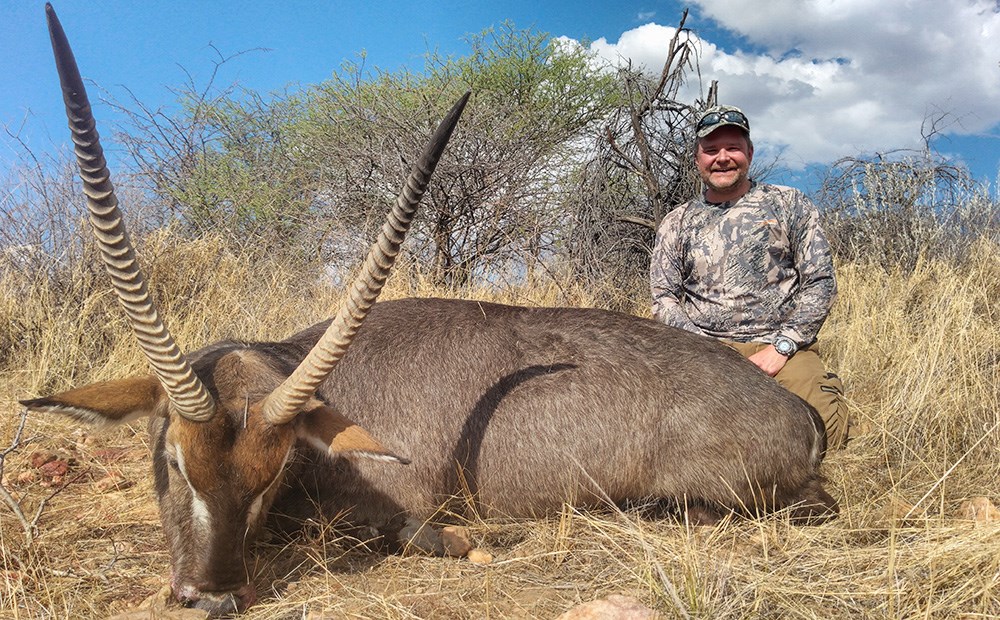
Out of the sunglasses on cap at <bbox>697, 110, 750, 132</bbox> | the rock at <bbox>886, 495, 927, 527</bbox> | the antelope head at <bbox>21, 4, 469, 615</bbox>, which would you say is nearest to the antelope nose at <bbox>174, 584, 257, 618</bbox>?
the antelope head at <bbox>21, 4, 469, 615</bbox>

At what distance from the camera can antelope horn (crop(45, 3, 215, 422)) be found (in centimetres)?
216

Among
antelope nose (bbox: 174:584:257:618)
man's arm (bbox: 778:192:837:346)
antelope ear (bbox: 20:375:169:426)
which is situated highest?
man's arm (bbox: 778:192:837:346)

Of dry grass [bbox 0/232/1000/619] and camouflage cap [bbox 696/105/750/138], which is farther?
camouflage cap [bbox 696/105/750/138]

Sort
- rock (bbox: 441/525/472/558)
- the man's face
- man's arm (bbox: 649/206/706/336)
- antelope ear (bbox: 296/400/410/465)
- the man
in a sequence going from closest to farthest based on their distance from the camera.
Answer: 1. antelope ear (bbox: 296/400/410/465)
2. rock (bbox: 441/525/472/558)
3. the man
4. the man's face
5. man's arm (bbox: 649/206/706/336)

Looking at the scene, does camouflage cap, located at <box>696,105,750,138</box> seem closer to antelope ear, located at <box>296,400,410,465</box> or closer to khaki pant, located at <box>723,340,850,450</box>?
khaki pant, located at <box>723,340,850,450</box>

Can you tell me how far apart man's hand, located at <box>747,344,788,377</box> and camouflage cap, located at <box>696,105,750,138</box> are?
1.74 meters

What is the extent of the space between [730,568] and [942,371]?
3.09 meters

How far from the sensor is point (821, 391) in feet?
16.0

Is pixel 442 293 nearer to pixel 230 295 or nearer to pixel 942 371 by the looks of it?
pixel 230 295

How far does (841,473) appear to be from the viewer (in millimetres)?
4344

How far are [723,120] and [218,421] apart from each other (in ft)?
14.2

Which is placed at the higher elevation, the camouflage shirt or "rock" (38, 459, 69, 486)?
the camouflage shirt

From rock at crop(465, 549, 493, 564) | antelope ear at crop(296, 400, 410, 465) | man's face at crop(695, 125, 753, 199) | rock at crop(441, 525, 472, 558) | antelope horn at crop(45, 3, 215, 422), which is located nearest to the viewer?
antelope horn at crop(45, 3, 215, 422)

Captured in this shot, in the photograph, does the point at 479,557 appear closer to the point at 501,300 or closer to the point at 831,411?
the point at 831,411
